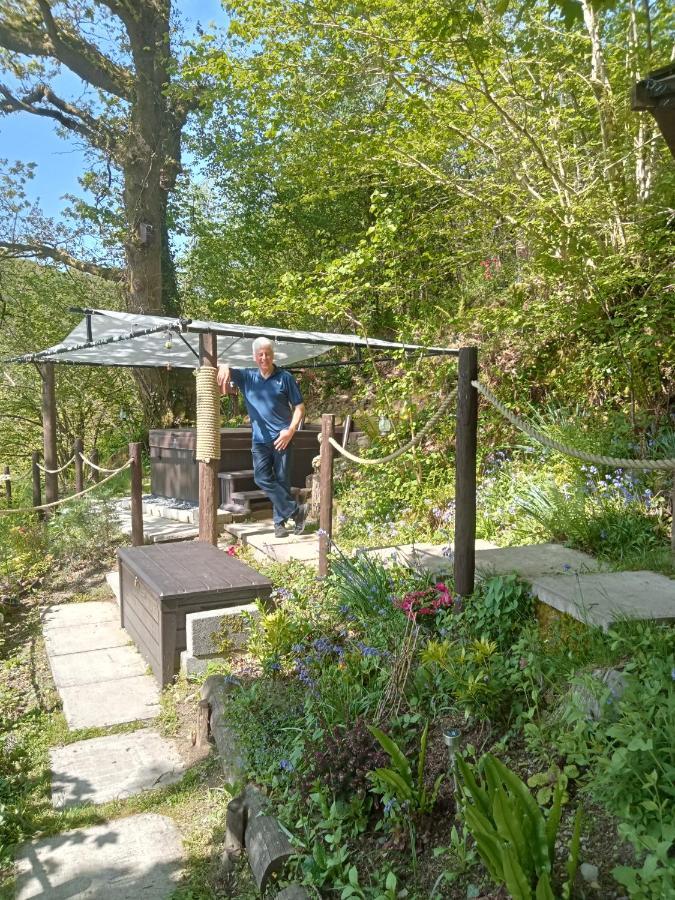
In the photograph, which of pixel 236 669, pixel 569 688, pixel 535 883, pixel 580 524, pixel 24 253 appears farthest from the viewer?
pixel 24 253

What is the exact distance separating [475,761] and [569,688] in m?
0.44

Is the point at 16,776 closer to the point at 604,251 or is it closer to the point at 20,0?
the point at 604,251

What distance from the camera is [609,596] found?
281 cm

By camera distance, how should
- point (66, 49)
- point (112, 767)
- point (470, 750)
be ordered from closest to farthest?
point (470, 750), point (112, 767), point (66, 49)

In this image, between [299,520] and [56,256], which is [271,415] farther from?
[56,256]

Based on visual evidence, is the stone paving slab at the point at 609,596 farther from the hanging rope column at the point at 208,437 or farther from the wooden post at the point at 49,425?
the wooden post at the point at 49,425

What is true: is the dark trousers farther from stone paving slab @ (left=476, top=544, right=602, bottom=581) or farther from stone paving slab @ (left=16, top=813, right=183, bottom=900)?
stone paving slab @ (left=16, top=813, right=183, bottom=900)

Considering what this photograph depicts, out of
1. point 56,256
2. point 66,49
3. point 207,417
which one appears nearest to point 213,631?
point 207,417

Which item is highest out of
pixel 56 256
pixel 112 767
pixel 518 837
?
pixel 56 256

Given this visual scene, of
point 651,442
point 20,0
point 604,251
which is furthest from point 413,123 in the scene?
point 20,0

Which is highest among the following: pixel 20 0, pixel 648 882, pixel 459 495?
pixel 20 0

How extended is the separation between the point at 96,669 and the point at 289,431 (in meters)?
2.66

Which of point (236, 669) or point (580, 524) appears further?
point (580, 524)

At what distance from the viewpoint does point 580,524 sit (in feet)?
13.2
